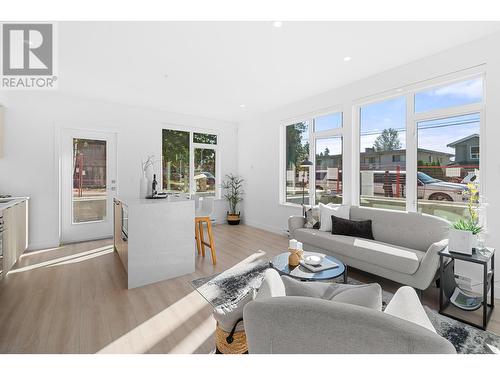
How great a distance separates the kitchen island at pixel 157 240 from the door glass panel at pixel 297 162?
8.89 feet

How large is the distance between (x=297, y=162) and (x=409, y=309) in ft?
14.1

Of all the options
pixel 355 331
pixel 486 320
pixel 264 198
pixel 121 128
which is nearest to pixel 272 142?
pixel 264 198

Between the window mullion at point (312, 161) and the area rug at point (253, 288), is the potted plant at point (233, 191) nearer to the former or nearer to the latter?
the window mullion at point (312, 161)

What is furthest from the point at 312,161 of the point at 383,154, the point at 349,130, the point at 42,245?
the point at 42,245

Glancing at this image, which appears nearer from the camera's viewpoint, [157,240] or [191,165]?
[157,240]

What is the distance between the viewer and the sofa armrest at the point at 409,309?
997 mm

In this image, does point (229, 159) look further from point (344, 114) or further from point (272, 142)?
point (344, 114)

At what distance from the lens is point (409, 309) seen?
107cm

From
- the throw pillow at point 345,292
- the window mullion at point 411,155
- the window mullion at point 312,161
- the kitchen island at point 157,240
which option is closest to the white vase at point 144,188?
the kitchen island at point 157,240

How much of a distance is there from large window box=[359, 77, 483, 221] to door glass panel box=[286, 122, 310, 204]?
122 centimetres

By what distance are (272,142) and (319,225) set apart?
253cm

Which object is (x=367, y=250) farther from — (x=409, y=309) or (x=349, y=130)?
(x=349, y=130)

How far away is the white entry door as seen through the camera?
4566mm

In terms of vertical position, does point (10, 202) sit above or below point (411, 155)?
below
